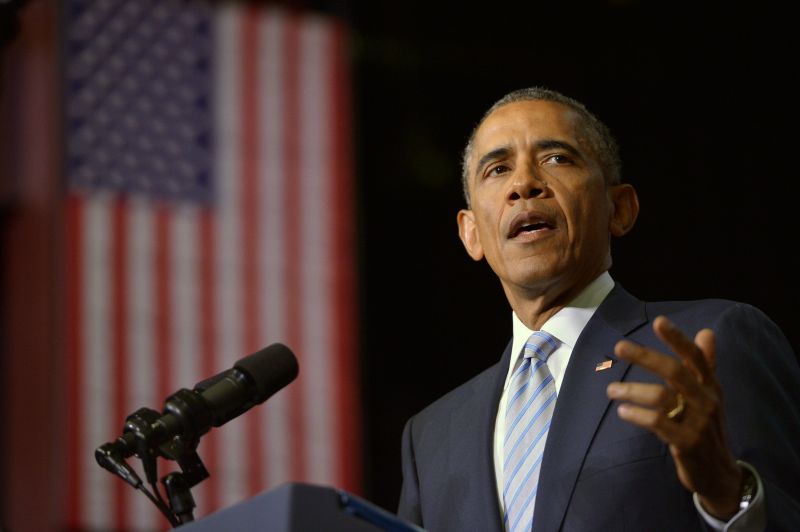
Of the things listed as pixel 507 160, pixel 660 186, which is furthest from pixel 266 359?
pixel 660 186

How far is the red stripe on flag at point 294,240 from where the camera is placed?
484 centimetres

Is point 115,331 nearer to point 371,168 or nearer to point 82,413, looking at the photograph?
point 82,413

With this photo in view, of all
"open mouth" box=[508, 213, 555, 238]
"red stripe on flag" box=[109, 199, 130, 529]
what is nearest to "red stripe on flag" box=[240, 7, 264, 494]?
"red stripe on flag" box=[109, 199, 130, 529]

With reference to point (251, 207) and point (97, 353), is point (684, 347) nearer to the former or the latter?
point (97, 353)

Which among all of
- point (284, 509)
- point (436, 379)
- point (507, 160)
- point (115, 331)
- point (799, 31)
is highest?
point (799, 31)

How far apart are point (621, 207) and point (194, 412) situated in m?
0.99

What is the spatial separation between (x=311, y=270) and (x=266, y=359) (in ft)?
11.0

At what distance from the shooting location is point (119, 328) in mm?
4648

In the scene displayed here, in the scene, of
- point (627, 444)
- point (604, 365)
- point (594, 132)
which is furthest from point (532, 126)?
point (627, 444)

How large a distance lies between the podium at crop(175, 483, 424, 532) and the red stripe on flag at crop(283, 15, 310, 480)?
3.52 meters

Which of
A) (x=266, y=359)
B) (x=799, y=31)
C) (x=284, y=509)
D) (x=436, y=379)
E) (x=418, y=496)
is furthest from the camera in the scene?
(x=436, y=379)

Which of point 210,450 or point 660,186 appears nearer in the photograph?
point 210,450

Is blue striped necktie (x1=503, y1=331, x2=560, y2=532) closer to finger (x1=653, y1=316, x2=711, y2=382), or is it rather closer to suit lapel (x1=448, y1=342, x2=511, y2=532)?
suit lapel (x1=448, y1=342, x2=511, y2=532)

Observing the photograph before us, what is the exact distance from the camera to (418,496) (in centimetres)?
213
